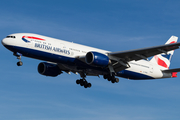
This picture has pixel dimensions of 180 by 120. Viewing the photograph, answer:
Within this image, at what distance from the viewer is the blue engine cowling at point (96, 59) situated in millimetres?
36688

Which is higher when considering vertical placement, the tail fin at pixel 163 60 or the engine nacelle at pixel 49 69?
the tail fin at pixel 163 60

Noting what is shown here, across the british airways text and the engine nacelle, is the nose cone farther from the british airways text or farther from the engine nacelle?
the engine nacelle

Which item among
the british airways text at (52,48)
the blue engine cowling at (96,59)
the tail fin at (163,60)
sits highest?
the tail fin at (163,60)

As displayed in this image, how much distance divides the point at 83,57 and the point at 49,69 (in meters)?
7.99

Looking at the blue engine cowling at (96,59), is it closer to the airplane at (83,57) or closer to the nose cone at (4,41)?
the airplane at (83,57)

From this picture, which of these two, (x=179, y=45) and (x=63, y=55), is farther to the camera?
(x=63, y=55)

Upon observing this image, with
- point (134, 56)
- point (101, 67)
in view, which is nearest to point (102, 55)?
point (101, 67)

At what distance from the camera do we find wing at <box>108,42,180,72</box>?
35.9 meters

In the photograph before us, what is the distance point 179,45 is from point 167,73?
12.5 metres

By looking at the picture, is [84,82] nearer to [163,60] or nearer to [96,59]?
[96,59]

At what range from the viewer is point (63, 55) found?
121 ft

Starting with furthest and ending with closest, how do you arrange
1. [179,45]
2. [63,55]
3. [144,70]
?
[144,70] → [63,55] → [179,45]

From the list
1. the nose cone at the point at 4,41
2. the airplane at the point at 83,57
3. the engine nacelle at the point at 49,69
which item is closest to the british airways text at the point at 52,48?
the airplane at the point at 83,57

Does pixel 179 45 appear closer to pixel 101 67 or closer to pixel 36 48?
pixel 101 67
